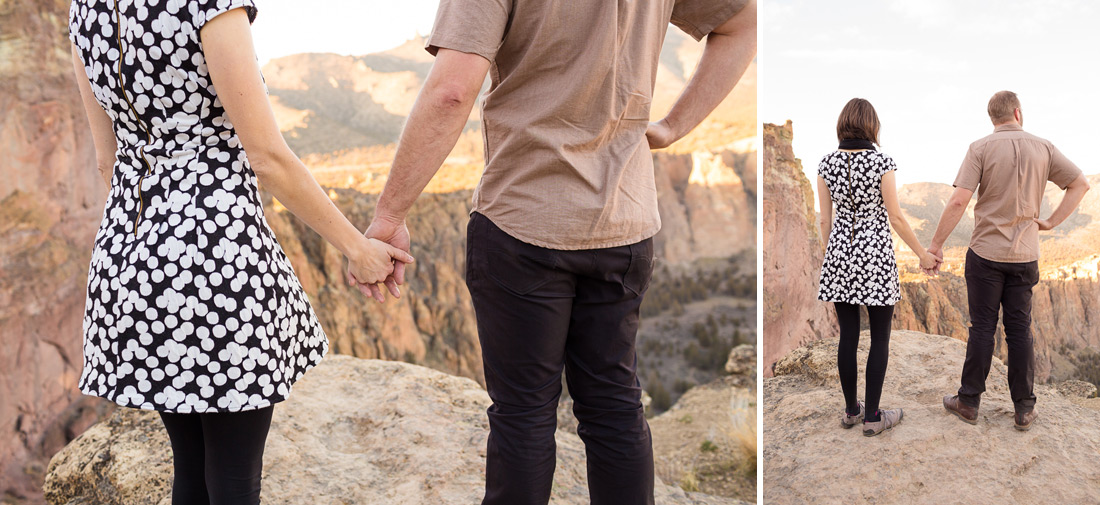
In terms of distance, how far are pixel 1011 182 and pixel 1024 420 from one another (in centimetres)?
121

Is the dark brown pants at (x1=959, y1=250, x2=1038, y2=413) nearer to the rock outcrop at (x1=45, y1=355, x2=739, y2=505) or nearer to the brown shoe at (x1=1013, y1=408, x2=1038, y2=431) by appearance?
the brown shoe at (x1=1013, y1=408, x2=1038, y2=431)

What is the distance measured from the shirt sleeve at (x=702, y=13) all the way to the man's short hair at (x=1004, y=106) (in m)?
2.36

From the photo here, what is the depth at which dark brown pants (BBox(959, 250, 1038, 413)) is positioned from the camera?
3404mm

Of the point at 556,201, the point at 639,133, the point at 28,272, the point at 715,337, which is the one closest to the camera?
the point at 556,201

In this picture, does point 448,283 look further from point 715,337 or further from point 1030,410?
point 1030,410

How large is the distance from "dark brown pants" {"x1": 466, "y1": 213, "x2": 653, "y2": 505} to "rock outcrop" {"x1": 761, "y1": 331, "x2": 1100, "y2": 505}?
2.46m

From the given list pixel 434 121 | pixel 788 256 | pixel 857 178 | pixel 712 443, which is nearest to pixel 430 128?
pixel 434 121

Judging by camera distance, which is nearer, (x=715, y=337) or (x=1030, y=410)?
(x=1030, y=410)

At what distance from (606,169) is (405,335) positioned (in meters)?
9.15

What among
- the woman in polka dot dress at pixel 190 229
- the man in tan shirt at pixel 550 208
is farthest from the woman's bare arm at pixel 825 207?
the woman in polka dot dress at pixel 190 229

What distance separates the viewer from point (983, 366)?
11.4ft

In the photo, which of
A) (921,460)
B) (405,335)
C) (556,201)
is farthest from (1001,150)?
(405,335)

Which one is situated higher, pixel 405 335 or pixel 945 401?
pixel 945 401

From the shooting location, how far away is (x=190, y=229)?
3.92 feet
